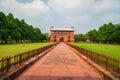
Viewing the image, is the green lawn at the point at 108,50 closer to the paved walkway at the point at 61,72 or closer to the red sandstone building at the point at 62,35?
the paved walkway at the point at 61,72

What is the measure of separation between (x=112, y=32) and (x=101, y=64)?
200 feet

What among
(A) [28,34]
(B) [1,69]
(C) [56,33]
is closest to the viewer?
(B) [1,69]

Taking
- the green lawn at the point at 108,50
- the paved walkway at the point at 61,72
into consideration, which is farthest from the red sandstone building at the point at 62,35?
the paved walkway at the point at 61,72

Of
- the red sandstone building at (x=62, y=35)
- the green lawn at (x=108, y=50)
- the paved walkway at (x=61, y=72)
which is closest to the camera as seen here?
the paved walkway at (x=61, y=72)

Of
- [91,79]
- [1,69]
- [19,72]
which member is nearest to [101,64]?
[91,79]

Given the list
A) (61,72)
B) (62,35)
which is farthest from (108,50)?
(62,35)

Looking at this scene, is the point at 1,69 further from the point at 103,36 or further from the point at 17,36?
the point at 103,36

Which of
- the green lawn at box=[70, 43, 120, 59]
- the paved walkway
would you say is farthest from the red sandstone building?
the paved walkway

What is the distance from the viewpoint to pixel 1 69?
8023 mm

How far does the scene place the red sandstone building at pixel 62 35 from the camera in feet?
427

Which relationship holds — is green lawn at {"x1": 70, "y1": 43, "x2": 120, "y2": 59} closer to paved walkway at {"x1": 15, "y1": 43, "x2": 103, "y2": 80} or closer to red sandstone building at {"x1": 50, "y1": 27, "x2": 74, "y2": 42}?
A: paved walkway at {"x1": 15, "y1": 43, "x2": 103, "y2": 80}

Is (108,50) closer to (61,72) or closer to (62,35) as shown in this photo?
(61,72)

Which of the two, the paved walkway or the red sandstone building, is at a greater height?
the red sandstone building

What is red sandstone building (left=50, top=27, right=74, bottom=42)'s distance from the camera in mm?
130000
